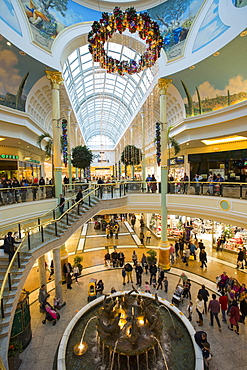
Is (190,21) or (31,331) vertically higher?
(190,21)

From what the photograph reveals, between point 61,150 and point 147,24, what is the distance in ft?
24.4

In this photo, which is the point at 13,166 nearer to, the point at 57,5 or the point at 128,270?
the point at 57,5

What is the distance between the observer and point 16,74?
33.1ft

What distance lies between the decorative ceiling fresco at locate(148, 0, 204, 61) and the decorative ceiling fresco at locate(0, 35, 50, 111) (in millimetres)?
7715

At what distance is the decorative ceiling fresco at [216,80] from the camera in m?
9.64

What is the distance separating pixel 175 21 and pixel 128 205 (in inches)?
462

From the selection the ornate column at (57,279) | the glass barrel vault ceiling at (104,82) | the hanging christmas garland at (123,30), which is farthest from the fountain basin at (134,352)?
the glass barrel vault ceiling at (104,82)

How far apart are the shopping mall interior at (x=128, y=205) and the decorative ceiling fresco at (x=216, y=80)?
0.06m

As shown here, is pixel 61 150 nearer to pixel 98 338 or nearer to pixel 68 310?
pixel 68 310

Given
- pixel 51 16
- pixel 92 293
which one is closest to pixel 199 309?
pixel 92 293

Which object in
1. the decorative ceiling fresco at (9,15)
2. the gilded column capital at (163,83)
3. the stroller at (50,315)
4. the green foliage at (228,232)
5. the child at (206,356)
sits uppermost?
the decorative ceiling fresco at (9,15)

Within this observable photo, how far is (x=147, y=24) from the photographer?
7.39 meters

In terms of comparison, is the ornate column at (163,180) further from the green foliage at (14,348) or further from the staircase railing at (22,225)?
the green foliage at (14,348)

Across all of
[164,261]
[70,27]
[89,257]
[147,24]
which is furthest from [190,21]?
[89,257]
